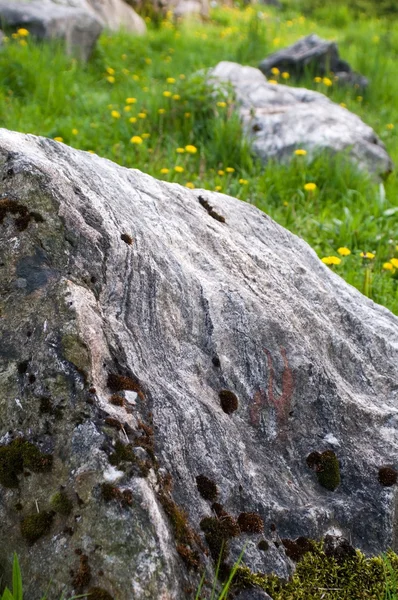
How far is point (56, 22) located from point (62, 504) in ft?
25.7

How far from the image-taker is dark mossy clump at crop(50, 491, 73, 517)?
1645mm

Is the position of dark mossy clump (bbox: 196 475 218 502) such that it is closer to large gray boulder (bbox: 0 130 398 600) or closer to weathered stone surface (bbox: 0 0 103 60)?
large gray boulder (bbox: 0 130 398 600)

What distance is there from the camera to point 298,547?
6.32 ft

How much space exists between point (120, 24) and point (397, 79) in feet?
15.9

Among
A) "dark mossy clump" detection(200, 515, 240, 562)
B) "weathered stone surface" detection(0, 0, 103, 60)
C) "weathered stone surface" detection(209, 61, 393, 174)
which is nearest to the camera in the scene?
"dark mossy clump" detection(200, 515, 240, 562)

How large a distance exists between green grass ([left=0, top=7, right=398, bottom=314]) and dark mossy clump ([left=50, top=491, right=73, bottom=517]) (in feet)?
8.78

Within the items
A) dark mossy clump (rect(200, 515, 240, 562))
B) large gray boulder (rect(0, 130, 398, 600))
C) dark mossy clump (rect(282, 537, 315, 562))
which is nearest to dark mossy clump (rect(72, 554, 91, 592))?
large gray boulder (rect(0, 130, 398, 600))

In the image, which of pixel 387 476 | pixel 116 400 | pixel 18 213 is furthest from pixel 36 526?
pixel 387 476

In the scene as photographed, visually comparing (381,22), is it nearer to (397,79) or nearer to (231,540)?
(397,79)

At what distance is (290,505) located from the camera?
1.98 m

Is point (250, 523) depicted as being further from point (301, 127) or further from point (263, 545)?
point (301, 127)

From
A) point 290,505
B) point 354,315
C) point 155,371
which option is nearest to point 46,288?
point 155,371

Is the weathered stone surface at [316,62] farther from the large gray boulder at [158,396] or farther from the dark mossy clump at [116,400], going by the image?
the dark mossy clump at [116,400]

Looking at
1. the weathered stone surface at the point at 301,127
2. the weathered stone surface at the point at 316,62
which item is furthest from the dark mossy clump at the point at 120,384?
the weathered stone surface at the point at 316,62
